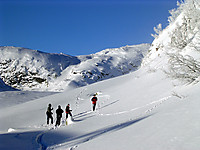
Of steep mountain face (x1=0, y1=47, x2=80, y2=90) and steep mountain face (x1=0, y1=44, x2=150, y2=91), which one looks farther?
steep mountain face (x1=0, y1=47, x2=80, y2=90)

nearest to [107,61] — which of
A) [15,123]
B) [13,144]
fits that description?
[15,123]

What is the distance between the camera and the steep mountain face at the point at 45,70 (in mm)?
81312

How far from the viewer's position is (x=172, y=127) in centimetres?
362

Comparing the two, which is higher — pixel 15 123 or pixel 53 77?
pixel 53 77

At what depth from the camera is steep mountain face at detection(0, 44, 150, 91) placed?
81312 mm

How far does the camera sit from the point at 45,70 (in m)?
87.4

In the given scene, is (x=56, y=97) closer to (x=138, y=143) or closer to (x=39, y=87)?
(x=138, y=143)

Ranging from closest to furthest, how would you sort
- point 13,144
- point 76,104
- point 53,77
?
1. point 13,144
2. point 76,104
3. point 53,77

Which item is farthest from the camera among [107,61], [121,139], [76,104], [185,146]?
[107,61]

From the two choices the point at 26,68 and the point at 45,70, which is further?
the point at 45,70

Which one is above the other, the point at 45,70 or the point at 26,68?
the point at 26,68

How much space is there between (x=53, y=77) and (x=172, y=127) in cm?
8525

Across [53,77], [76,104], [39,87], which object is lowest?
[76,104]

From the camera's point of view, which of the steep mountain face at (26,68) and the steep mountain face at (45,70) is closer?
the steep mountain face at (45,70)
